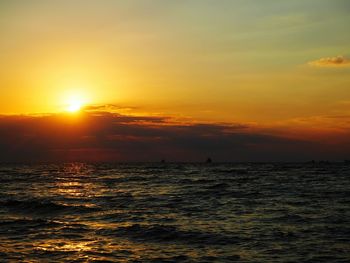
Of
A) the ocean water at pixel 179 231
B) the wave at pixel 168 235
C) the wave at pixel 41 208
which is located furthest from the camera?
the wave at pixel 41 208

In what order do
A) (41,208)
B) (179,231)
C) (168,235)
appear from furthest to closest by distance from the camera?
(41,208) → (179,231) → (168,235)

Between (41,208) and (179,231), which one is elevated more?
(179,231)

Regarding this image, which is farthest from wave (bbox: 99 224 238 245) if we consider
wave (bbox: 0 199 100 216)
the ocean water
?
wave (bbox: 0 199 100 216)

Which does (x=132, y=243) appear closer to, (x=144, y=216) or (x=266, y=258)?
(x=266, y=258)

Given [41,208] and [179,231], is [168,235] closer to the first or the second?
[179,231]

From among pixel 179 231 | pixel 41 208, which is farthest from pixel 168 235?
pixel 41 208

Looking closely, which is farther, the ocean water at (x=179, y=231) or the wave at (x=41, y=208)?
the wave at (x=41, y=208)

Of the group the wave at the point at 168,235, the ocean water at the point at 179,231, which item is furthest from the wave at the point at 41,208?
the wave at the point at 168,235

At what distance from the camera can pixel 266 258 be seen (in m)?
14.3

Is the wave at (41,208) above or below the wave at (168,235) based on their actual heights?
below

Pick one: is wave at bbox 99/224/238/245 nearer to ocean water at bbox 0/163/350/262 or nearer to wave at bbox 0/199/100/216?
ocean water at bbox 0/163/350/262

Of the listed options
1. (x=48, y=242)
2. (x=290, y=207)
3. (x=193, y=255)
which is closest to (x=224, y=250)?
(x=193, y=255)

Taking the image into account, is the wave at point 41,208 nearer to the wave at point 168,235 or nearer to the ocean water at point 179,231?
the ocean water at point 179,231

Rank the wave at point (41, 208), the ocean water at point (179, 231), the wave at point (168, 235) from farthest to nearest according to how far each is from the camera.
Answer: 1. the wave at point (41, 208)
2. the wave at point (168, 235)
3. the ocean water at point (179, 231)
